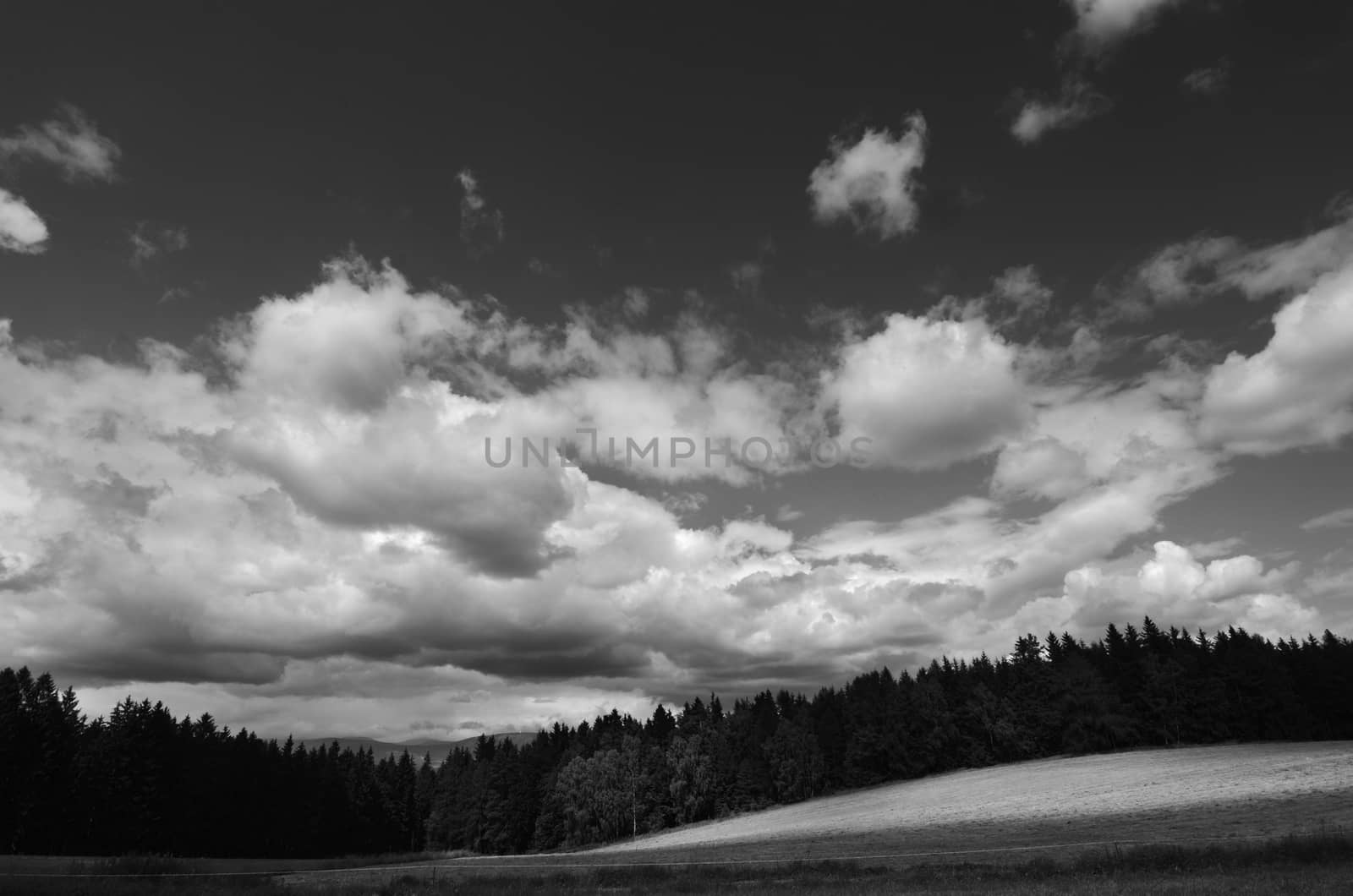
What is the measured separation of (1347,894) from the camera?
19.2 metres

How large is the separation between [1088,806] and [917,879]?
4173cm

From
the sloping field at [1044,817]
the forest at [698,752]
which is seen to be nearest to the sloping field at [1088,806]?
the sloping field at [1044,817]

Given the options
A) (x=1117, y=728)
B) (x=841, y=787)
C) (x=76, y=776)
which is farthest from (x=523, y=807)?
(x=1117, y=728)

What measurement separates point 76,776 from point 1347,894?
126m

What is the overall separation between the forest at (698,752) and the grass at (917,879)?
8006 centimetres

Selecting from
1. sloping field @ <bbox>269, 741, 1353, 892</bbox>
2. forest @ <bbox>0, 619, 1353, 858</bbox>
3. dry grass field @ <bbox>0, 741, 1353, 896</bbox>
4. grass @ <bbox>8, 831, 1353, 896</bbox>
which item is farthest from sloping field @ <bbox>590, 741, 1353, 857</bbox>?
forest @ <bbox>0, 619, 1353, 858</bbox>

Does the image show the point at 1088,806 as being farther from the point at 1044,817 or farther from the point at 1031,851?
the point at 1031,851

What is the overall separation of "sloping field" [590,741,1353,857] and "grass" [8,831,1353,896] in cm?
998

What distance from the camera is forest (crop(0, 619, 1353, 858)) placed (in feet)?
363

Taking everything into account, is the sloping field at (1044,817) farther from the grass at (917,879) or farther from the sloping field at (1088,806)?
the grass at (917,879)

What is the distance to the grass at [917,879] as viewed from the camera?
2392 centimetres

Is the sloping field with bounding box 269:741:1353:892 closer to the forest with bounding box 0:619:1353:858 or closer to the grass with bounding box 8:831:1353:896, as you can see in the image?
the grass with bounding box 8:831:1353:896

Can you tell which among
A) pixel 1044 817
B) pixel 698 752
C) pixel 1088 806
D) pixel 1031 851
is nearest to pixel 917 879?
pixel 1031 851

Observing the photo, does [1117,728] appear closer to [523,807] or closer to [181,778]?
[523,807]
